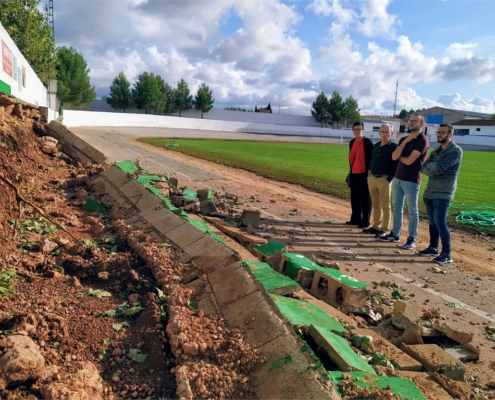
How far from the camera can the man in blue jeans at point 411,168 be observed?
7.32m

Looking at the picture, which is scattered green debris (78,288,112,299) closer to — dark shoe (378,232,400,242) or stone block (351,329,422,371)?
stone block (351,329,422,371)

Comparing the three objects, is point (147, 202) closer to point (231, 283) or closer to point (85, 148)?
point (231, 283)

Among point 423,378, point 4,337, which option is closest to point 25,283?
point 4,337

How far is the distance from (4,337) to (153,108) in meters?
74.0

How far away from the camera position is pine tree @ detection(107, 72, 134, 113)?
69.9 meters

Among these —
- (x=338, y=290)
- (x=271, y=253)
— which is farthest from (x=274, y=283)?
(x=271, y=253)

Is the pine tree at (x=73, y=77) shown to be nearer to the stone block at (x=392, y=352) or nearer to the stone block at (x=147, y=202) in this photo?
the stone block at (x=147, y=202)

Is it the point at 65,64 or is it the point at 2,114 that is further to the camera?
the point at 65,64

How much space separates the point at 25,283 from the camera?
4.22 meters

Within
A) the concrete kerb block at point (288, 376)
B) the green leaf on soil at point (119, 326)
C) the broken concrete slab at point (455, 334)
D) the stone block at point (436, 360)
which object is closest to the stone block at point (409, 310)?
the broken concrete slab at point (455, 334)

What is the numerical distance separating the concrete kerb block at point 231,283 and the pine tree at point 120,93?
7143 centimetres

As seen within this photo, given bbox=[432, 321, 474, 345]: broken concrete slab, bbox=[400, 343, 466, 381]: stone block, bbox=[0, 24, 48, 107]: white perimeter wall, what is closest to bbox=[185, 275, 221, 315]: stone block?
bbox=[400, 343, 466, 381]: stone block

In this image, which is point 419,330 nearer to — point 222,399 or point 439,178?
point 222,399

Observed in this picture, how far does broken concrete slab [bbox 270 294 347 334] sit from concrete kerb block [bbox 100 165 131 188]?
5460 millimetres
